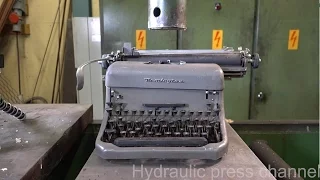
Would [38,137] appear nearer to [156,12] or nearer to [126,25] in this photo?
[156,12]

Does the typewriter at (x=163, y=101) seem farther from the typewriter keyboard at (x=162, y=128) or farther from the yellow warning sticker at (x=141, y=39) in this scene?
the yellow warning sticker at (x=141, y=39)

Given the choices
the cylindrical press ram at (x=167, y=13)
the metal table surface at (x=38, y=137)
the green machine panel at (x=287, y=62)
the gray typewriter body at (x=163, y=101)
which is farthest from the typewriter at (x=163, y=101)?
the green machine panel at (x=287, y=62)

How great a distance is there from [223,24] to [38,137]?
1.72 meters

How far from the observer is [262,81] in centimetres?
229

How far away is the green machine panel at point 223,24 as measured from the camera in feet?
7.16

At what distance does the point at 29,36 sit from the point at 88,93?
33.2 inches

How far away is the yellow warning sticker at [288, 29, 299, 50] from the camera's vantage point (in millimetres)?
2242

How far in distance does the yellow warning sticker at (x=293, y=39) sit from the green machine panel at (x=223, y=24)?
1.03 feet

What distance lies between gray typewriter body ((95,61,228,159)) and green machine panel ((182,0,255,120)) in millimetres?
1371

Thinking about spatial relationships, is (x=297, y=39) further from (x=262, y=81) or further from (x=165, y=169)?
(x=165, y=169)

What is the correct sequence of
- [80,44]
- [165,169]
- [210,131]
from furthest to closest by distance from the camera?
[80,44] → [210,131] → [165,169]

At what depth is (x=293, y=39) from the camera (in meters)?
2.25

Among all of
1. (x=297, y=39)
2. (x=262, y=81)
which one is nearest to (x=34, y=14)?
(x=262, y=81)

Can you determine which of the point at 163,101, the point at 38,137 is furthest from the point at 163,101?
the point at 38,137
